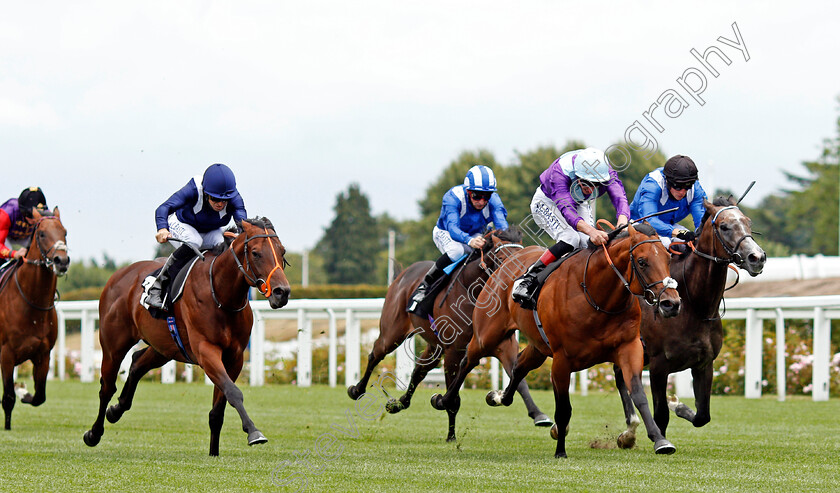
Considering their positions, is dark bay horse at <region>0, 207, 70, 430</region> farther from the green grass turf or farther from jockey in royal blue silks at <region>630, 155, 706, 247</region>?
jockey in royal blue silks at <region>630, 155, 706, 247</region>

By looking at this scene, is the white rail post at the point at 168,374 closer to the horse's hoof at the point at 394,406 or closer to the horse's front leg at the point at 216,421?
the horse's hoof at the point at 394,406

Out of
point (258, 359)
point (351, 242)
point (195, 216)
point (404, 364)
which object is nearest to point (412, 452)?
point (195, 216)

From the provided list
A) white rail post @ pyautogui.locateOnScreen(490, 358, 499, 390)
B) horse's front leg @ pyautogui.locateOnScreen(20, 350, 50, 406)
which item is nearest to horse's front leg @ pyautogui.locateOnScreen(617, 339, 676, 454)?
horse's front leg @ pyautogui.locateOnScreen(20, 350, 50, 406)

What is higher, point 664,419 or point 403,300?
point 403,300

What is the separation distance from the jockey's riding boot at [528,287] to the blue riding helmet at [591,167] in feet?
2.21

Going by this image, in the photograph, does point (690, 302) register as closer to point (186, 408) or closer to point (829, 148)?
point (186, 408)

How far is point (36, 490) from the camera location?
17.8ft

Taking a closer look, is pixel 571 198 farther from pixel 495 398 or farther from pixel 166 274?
pixel 166 274

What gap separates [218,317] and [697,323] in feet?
10.7

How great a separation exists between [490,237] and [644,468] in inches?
110

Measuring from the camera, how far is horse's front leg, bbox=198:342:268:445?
6.42 meters

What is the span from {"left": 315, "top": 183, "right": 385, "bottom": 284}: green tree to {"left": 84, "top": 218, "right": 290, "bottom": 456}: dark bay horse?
184 ft

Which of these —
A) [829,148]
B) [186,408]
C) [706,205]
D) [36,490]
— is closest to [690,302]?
[706,205]

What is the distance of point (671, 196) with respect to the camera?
7.98 meters
